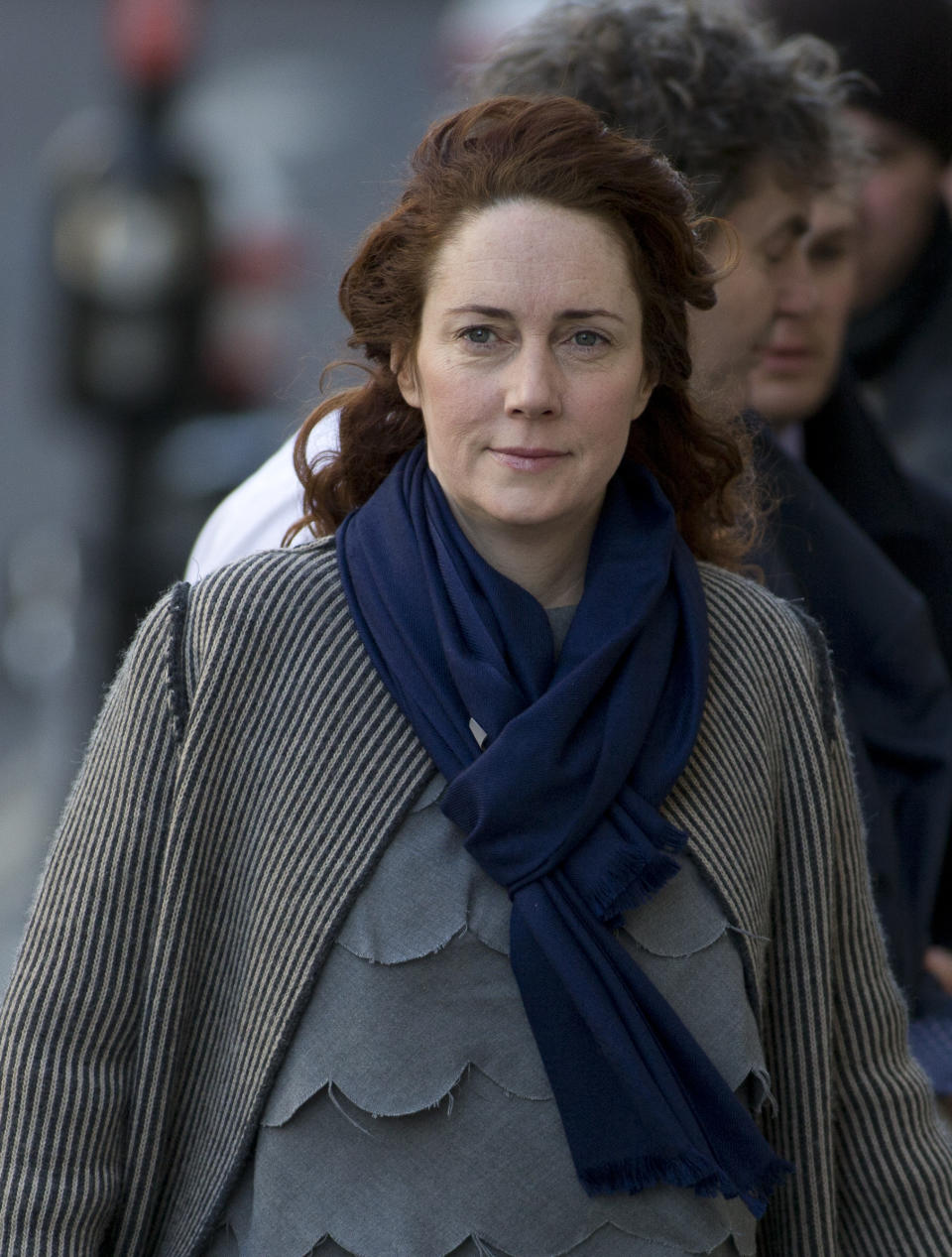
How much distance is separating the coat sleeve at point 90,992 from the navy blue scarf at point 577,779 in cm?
27

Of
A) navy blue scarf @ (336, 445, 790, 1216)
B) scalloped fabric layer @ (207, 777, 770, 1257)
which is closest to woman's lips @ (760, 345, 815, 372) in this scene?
navy blue scarf @ (336, 445, 790, 1216)

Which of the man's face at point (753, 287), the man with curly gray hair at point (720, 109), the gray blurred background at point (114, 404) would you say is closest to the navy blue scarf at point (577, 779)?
the man's face at point (753, 287)

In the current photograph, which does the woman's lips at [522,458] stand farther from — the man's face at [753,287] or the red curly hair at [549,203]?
the man's face at [753,287]

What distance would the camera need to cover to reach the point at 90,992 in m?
2.10

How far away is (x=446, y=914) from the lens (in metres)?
2.08

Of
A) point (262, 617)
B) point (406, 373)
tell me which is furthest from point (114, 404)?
point (262, 617)

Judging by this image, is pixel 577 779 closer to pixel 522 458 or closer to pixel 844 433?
pixel 522 458

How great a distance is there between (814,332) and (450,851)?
4.67 feet

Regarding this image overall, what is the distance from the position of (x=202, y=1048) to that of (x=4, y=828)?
4.84 m

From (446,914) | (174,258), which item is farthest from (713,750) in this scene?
(174,258)

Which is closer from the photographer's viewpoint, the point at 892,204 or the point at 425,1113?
the point at 425,1113

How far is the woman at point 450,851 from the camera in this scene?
207 centimetres

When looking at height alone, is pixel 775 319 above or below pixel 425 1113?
above

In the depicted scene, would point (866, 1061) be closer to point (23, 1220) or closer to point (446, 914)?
point (446, 914)
